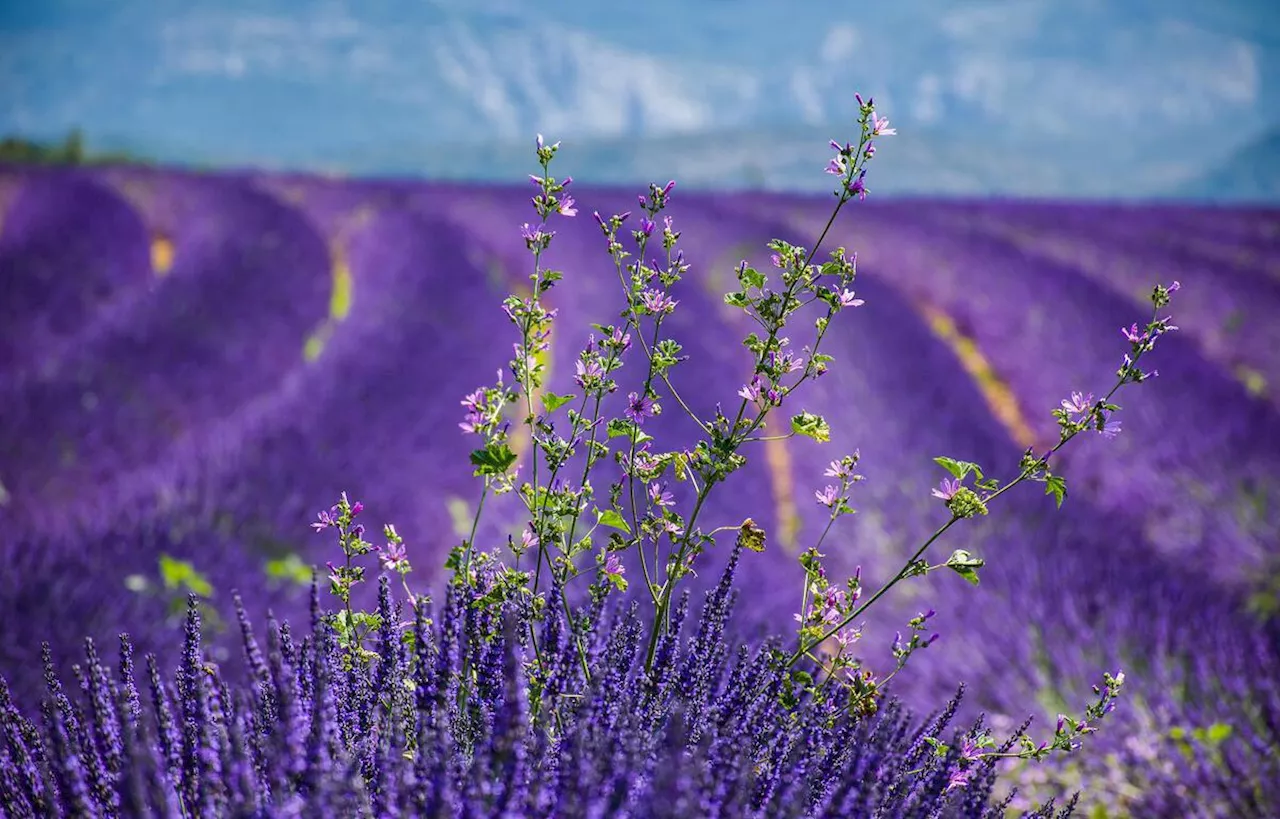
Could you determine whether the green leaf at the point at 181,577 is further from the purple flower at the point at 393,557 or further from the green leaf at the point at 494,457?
the green leaf at the point at 494,457

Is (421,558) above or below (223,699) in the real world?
above

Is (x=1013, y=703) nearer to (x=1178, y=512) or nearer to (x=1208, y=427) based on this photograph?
(x=1178, y=512)

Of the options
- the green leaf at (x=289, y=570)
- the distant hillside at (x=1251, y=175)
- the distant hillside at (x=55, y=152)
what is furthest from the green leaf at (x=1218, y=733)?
the distant hillside at (x=1251, y=175)

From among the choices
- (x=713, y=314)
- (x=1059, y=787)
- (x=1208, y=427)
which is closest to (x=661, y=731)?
(x=1059, y=787)

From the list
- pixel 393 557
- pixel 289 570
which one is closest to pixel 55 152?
pixel 289 570

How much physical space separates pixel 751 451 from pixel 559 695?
178 inches

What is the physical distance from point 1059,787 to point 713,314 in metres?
5.72

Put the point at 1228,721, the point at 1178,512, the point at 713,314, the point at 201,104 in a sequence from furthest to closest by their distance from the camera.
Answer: the point at 201,104 → the point at 713,314 → the point at 1178,512 → the point at 1228,721

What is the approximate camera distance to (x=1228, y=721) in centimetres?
251

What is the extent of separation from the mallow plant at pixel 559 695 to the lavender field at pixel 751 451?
4.44ft

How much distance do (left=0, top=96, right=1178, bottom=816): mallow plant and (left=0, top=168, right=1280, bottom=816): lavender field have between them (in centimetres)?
135

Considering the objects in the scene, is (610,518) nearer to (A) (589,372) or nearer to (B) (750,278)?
(A) (589,372)

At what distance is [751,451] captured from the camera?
5.64 metres

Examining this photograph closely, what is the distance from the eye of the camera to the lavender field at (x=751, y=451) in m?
2.81
